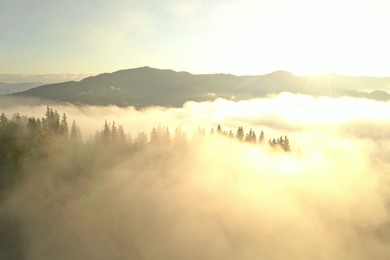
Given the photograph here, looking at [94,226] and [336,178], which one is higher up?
[94,226]

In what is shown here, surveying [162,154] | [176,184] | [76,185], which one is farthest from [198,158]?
[76,185]

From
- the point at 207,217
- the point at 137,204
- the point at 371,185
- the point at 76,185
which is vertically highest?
the point at 76,185

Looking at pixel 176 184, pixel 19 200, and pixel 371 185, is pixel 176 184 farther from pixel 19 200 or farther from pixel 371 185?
pixel 371 185

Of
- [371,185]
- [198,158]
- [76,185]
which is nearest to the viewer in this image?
[76,185]

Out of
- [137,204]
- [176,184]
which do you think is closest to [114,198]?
[137,204]

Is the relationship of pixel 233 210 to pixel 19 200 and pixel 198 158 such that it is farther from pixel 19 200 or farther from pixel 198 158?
pixel 19 200

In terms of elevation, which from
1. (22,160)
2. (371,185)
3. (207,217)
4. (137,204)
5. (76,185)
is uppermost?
(22,160)

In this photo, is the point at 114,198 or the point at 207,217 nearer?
the point at 114,198

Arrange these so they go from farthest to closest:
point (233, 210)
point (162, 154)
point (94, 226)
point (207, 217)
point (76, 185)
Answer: point (162, 154)
point (233, 210)
point (207, 217)
point (76, 185)
point (94, 226)

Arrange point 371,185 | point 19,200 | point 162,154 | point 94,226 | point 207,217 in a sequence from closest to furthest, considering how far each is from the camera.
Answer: point 19,200 → point 94,226 → point 207,217 → point 162,154 → point 371,185
